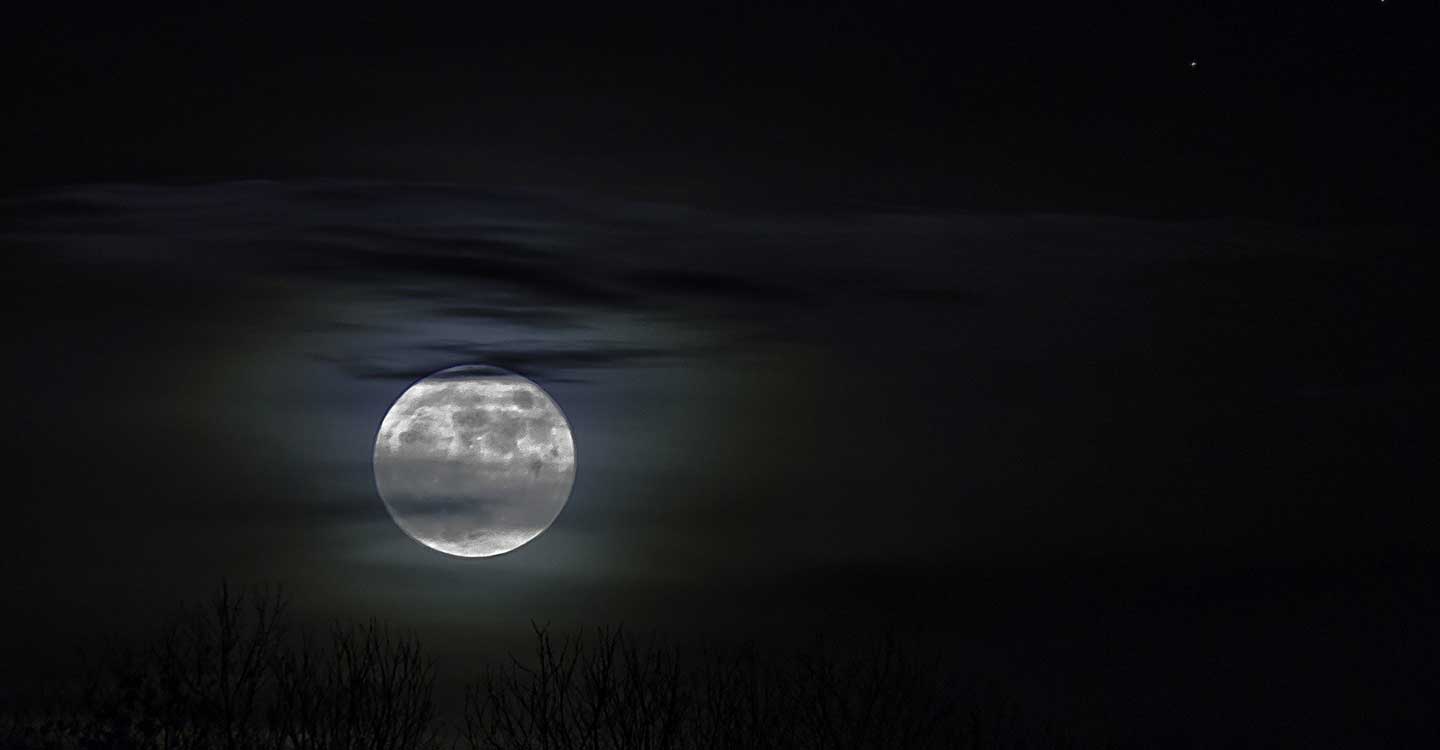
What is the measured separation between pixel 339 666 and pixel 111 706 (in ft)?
20.8

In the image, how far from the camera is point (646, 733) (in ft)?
155

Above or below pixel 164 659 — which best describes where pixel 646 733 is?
below

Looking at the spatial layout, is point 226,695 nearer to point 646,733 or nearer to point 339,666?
point 339,666

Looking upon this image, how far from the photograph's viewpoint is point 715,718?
49.8 m

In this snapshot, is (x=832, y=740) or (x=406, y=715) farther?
(x=832, y=740)

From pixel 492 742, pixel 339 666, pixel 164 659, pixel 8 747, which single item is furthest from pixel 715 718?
pixel 8 747

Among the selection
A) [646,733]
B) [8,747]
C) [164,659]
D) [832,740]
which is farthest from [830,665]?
[8,747]

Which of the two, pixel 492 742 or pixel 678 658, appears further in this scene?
pixel 492 742

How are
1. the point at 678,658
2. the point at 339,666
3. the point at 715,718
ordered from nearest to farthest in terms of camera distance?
the point at 678,658 < the point at 339,666 < the point at 715,718

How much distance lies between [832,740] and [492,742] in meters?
9.54

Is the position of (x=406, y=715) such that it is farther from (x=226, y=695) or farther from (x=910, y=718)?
(x=910, y=718)

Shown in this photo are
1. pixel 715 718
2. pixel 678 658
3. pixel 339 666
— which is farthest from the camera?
pixel 715 718

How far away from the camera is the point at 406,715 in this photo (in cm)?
4559

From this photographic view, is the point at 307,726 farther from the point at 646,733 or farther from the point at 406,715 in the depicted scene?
the point at 646,733
